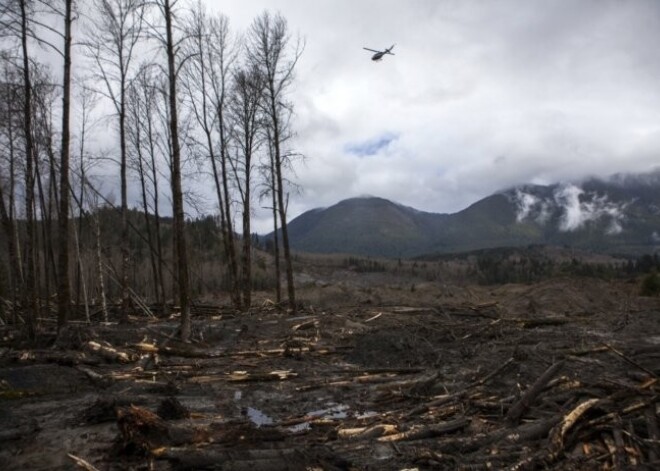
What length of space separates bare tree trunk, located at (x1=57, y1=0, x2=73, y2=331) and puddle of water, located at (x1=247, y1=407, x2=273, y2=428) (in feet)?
21.3

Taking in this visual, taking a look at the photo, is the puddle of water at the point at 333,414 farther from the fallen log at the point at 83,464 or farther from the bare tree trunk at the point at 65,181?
the bare tree trunk at the point at 65,181

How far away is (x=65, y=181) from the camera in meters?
12.0

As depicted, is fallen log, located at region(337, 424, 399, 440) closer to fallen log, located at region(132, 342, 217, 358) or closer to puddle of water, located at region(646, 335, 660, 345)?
fallen log, located at region(132, 342, 217, 358)

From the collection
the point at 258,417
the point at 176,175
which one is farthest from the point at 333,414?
the point at 176,175

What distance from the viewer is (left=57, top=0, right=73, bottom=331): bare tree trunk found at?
1180 centimetres

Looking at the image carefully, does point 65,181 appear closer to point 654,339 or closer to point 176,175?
point 176,175

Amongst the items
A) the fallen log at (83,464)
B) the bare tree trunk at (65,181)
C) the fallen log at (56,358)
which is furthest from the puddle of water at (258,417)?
the bare tree trunk at (65,181)

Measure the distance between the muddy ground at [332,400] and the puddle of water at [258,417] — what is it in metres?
0.06

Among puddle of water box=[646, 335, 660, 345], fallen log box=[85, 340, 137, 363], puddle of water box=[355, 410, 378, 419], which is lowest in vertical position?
puddle of water box=[646, 335, 660, 345]

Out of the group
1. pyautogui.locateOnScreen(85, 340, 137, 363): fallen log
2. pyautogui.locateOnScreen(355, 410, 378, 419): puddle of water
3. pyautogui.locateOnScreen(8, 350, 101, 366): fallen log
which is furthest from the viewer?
pyautogui.locateOnScreen(85, 340, 137, 363): fallen log

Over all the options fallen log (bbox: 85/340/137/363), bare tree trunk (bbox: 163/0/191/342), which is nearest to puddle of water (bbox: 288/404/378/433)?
fallen log (bbox: 85/340/137/363)

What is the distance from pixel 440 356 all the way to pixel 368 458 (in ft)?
20.9

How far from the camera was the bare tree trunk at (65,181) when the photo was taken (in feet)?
38.7

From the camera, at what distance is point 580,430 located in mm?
5332
